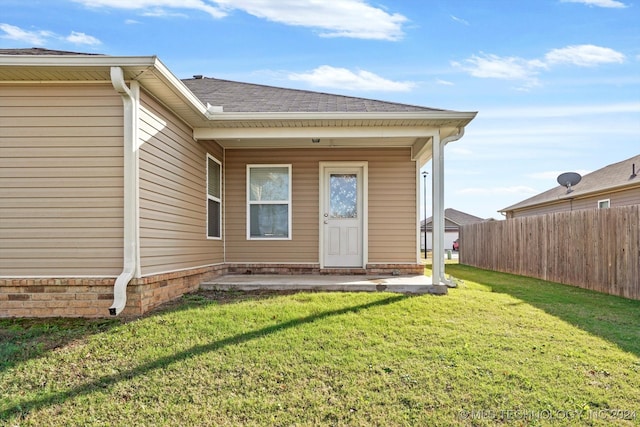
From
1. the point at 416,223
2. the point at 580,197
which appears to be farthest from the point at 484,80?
the point at 580,197

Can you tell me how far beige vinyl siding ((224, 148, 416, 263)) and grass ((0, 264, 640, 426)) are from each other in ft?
9.39

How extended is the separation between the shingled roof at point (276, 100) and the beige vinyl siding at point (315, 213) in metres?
1.07

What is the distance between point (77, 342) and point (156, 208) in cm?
185

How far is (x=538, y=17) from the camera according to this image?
8.31 metres

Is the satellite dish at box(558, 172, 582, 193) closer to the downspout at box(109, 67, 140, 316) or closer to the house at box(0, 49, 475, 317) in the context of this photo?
the house at box(0, 49, 475, 317)

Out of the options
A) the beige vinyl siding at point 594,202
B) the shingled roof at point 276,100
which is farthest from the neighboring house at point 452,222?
the shingled roof at point 276,100

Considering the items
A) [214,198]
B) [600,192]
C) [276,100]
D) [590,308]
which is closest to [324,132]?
[276,100]

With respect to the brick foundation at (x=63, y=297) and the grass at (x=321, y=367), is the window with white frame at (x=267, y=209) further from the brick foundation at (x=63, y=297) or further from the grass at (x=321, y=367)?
the brick foundation at (x=63, y=297)

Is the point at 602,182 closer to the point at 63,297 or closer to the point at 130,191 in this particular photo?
the point at 130,191

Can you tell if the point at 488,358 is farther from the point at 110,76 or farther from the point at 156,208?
the point at 110,76

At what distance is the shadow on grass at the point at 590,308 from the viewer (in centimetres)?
447

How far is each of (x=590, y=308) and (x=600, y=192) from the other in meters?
9.73

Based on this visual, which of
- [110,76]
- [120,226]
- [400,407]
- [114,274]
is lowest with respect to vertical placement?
[400,407]

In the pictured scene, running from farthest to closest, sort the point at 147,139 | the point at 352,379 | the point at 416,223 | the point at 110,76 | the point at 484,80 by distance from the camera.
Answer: the point at 484,80 → the point at 416,223 → the point at 147,139 → the point at 110,76 → the point at 352,379
